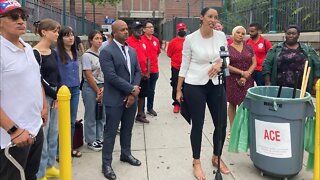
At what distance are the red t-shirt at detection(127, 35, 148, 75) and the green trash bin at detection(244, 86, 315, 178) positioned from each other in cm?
273

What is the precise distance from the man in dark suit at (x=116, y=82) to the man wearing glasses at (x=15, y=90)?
4.23ft

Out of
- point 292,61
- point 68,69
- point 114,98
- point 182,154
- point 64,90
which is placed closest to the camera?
point 64,90

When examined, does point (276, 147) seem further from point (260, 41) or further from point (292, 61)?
point (260, 41)

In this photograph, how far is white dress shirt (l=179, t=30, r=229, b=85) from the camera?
368 cm

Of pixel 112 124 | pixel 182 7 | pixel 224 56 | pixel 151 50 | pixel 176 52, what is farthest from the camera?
pixel 182 7

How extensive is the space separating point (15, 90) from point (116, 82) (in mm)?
1501

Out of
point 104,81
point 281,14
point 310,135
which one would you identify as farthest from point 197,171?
point 281,14

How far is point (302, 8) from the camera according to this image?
7906 millimetres

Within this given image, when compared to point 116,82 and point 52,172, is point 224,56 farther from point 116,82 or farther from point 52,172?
point 52,172

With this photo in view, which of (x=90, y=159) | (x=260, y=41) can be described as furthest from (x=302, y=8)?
(x=90, y=159)

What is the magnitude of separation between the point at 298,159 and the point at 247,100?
2.80ft

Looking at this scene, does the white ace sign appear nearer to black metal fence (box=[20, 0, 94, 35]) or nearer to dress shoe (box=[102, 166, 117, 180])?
dress shoe (box=[102, 166, 117, 180])

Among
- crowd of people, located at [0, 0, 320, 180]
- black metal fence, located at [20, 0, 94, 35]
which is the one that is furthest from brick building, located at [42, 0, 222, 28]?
crowd of people, located at [0, 0, 320, 180]

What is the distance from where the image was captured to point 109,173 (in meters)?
3.85
